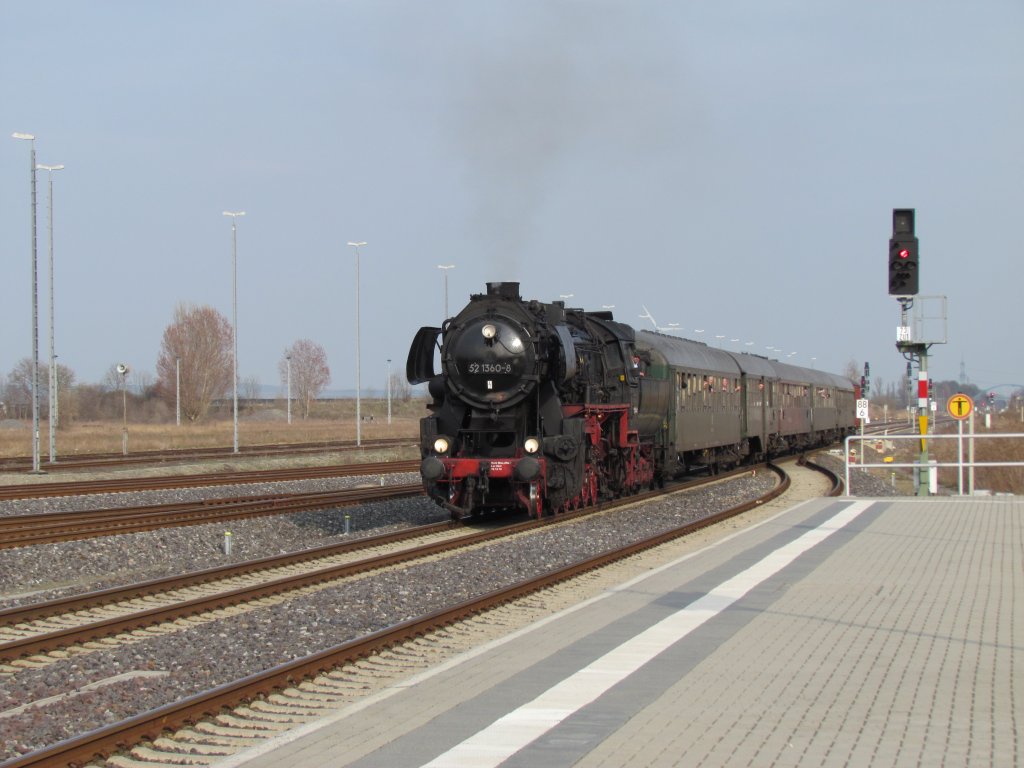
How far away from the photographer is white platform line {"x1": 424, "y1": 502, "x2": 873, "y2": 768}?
5.70m

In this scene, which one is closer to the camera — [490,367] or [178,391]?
[490,367]

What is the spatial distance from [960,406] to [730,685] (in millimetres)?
14336

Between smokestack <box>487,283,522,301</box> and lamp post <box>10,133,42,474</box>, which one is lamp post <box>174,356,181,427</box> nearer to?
lamp post <box>10,133,42,474</box>

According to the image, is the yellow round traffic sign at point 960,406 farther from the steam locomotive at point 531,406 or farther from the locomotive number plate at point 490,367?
the locomotive number plate at point 490,367

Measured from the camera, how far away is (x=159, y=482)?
26.8 metres

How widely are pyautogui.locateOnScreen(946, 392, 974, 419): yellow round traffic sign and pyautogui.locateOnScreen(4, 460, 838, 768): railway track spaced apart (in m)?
12.7

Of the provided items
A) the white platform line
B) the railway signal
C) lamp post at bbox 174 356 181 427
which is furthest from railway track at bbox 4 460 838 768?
lamp post at bbox 174 356 181 427

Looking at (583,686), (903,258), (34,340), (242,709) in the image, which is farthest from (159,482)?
(583,686)

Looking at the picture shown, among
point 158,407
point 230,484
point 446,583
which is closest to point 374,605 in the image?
point 446,583

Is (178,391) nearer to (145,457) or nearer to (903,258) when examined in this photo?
(145,457)

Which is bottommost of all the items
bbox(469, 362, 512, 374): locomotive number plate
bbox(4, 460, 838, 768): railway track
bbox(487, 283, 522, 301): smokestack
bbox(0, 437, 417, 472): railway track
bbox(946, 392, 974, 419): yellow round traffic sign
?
bbox(4, 460, 838, 768): railway track

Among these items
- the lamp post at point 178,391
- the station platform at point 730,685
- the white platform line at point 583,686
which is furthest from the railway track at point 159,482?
the lamp post at point 178,391

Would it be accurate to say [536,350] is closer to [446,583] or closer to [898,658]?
[446,583]

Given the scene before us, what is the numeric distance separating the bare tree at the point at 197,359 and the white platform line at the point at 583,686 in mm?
78915
